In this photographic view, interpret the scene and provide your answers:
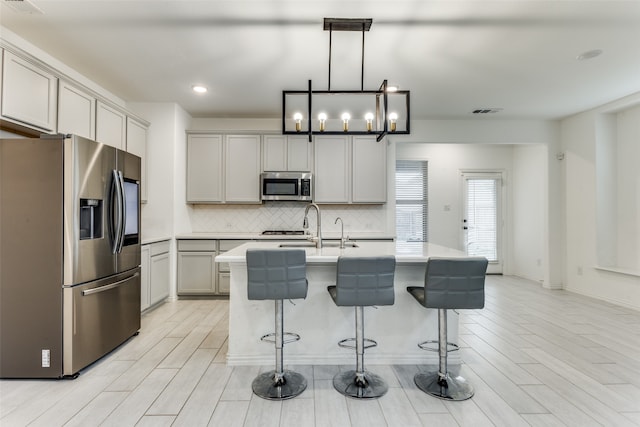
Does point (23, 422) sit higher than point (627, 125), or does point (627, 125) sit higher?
point (627, 125)

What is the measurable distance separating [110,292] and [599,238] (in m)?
5.99

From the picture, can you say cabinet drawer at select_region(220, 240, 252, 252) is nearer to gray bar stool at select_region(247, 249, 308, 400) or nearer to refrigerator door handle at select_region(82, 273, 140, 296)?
refrigerator door handle at select_region(82, 273, 140, 296)

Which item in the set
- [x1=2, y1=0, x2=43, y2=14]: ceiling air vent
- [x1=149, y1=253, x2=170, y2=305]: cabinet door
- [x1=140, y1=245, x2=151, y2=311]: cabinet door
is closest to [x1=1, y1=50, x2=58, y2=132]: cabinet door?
[x1=2, y1=0, x2=43, y2=14]: ceiling air vent

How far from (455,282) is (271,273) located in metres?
1.20

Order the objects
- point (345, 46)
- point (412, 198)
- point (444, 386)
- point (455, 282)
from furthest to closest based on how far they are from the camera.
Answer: point (412, 198), point (345, 46), point (444, 386), point (455, 282)

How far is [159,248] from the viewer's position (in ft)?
13.6

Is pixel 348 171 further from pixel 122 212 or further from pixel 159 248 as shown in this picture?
pixel 122 212

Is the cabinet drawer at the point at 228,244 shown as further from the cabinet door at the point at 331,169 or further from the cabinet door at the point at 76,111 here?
the cabinet door at the point at 76,111

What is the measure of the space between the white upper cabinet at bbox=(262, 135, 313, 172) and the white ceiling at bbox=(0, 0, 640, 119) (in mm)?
738

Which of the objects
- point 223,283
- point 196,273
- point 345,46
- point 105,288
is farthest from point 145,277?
point 345,46

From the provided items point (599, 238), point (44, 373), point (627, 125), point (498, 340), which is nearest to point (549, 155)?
point (627, 125)

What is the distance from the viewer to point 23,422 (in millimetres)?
1899

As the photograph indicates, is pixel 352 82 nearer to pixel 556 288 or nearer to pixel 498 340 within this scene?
pixel 498 340

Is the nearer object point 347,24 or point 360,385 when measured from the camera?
point 360,385
